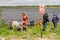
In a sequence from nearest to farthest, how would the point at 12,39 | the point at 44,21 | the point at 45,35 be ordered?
→ the point at 12,39 < the point at 45,35 < the point at 44,21

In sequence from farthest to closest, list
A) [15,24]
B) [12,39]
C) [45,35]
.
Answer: [15,24], [45,35], [12,39]

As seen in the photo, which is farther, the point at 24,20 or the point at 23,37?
the point at 24,20

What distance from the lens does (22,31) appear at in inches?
984

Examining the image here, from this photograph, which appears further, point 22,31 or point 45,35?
point 22,31

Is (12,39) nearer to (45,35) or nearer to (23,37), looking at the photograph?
(23,37)

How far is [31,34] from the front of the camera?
23.0 metres

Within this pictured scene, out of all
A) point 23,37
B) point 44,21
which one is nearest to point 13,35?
point 23,37

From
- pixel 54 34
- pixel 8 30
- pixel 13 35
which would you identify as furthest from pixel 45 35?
pixel 8 30

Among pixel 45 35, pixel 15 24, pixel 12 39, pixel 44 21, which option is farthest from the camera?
pixel 15 24

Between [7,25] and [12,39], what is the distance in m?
6.03

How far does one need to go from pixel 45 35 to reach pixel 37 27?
380 cm

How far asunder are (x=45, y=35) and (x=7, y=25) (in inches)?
203

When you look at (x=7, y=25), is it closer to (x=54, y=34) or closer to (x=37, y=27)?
(x=37, y=27)

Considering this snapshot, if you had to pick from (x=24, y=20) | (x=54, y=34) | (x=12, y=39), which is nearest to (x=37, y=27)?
(x=24, y=20)
